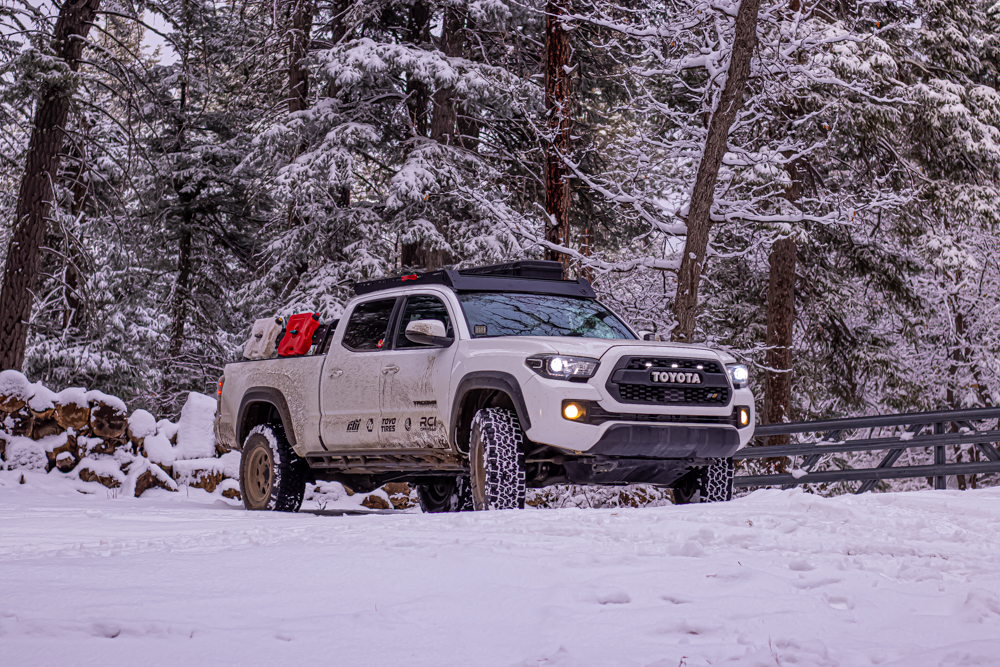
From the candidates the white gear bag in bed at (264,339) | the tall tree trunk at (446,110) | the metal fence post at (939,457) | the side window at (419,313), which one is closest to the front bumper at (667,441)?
the side window at (419,313)

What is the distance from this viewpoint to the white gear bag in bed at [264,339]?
37.0 feet

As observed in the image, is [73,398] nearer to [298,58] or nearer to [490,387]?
[490,387]

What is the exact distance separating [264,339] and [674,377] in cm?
506

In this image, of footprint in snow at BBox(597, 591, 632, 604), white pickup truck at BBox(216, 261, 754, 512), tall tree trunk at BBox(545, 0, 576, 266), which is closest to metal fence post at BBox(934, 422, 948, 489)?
white pickup truck at BBox(216, 261, 754, 512)

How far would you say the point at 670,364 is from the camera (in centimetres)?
805

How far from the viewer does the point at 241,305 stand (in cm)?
2311

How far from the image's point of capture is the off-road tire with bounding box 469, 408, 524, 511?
7.73 metres

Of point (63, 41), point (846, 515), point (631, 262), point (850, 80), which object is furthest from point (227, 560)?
point (850, 80)

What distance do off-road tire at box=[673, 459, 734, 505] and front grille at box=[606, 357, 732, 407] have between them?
0.74 metres

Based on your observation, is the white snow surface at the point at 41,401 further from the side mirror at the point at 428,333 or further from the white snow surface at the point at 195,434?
the side mirror at the point at 428,333

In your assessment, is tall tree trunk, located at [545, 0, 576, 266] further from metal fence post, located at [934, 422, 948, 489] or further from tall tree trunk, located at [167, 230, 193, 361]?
tall tree trunk, located at [167, 230, 193, 361]

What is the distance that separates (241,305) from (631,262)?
35.7ft

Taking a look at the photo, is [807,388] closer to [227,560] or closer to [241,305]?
[241,305]

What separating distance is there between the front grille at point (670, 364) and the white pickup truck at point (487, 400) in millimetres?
14
